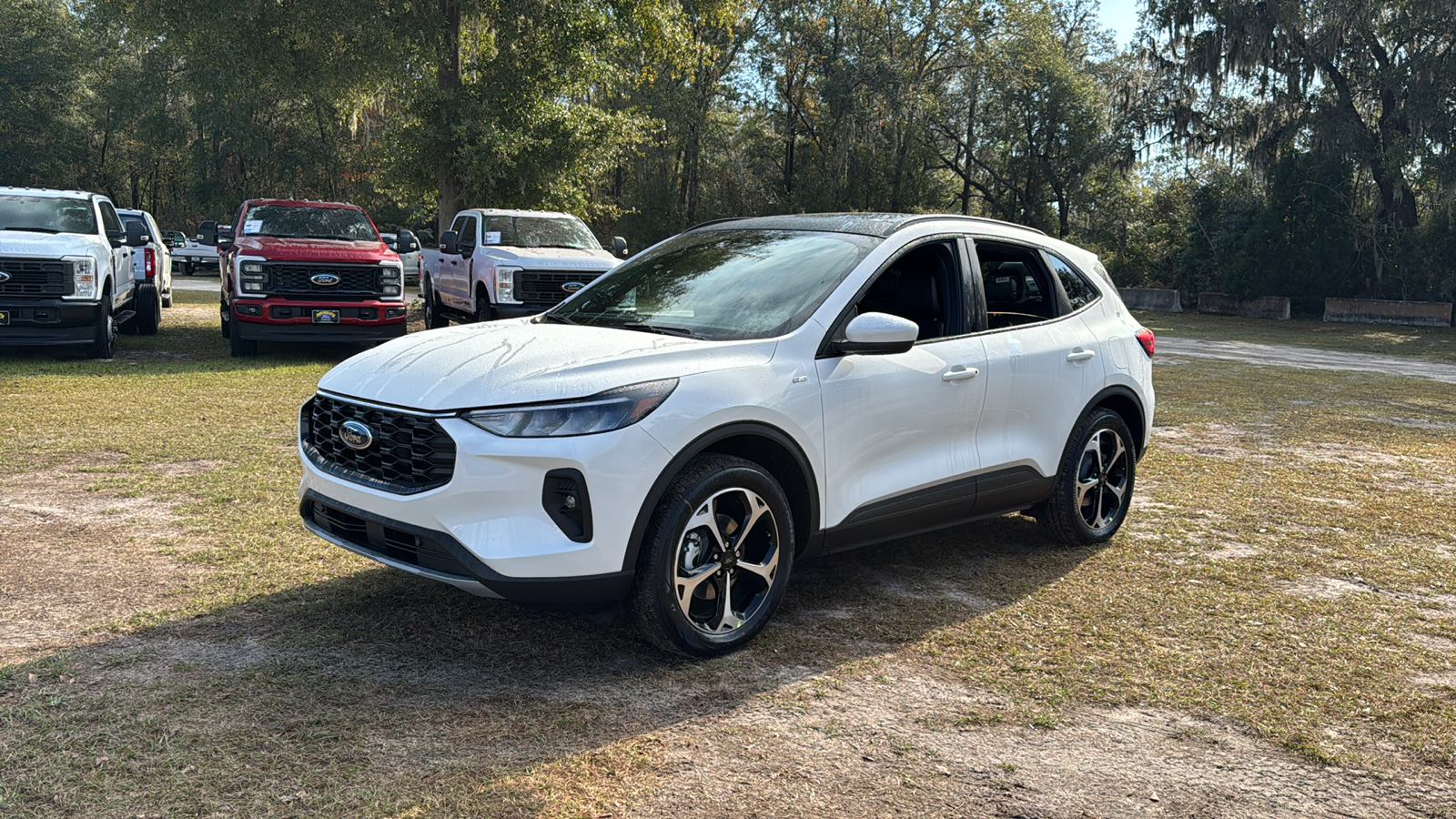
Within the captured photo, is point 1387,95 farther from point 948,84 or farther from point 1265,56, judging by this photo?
point 948,84

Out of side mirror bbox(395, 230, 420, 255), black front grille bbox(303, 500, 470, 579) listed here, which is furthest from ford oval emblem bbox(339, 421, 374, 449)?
side mirror bbox(395, 230, 420, 255)

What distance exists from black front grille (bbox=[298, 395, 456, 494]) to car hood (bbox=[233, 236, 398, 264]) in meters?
9.64

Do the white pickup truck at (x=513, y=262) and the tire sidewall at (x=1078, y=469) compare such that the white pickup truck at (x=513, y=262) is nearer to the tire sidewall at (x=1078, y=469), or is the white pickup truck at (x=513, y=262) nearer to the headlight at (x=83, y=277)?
→ the headlight at (x=83, y=277)

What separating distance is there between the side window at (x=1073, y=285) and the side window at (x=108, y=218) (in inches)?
481

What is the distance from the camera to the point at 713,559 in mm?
4355

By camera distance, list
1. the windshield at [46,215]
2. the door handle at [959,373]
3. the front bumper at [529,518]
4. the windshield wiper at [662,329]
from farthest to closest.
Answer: the windshield at [46,215], the door handle at [959,373], the windshield wiper at [662,329], the front bumper at [529,518]

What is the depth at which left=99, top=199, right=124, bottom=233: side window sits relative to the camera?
46.8 feet

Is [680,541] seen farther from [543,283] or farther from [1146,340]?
[543,283]

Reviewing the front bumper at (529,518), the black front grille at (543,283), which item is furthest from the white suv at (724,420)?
the black front grille at (543,283)

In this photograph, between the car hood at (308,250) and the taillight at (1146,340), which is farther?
the car hood at (308,250)

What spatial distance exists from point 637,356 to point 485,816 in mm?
1766

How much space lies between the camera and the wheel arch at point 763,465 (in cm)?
407

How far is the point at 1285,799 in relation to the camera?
343 centimetres

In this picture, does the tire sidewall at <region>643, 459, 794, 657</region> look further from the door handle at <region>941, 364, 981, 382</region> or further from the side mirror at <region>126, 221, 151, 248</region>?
the side mirror at <region>126, 221, 151, 248</region>
